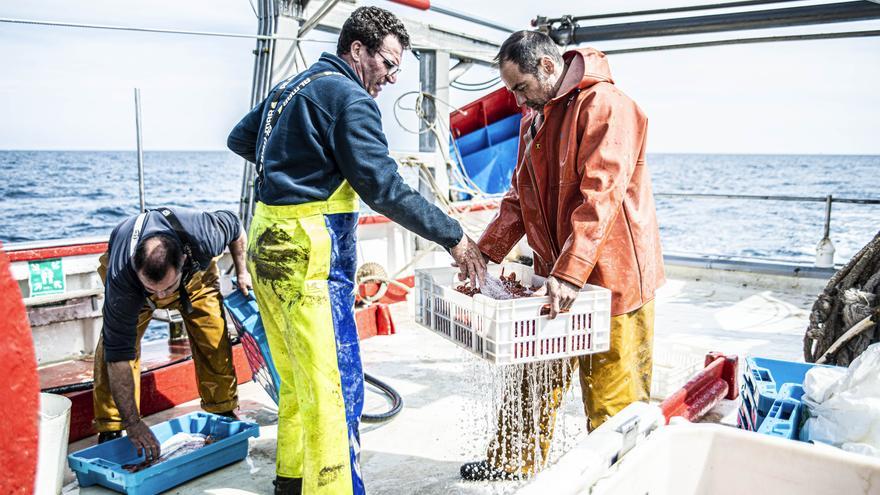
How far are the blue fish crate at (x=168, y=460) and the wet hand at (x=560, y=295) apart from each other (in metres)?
1.87

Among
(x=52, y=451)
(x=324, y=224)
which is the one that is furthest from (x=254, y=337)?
(x=324, y=224)

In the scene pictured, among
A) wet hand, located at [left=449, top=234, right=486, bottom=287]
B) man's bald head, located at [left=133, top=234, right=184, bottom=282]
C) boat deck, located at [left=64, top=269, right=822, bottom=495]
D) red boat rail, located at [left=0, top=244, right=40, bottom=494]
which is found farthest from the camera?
boat deck, located at [left=64, top=269, right=822, bottom=495]

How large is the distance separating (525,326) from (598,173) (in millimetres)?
624

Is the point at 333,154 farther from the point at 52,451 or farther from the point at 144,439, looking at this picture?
the point at 144,439

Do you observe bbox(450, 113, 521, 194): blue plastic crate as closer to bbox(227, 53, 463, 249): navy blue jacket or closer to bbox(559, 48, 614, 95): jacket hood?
bbox(559, 48, 614, 95): jacket hood

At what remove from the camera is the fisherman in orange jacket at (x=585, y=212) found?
2439mm

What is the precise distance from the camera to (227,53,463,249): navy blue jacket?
2.38 meters

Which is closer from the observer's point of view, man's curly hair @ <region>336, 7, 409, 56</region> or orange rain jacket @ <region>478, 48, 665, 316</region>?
orange rain jacket @ <region>478, 48, 665, 316</region>

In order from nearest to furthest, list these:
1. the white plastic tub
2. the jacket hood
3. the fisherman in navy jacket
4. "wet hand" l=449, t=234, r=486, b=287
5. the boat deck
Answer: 1. the white plastic tub
2. the fisherman in navy jacket
3. the jacket hood
4. "wet hand" l=449, t=234, r=486, b=287
5. the boat deck

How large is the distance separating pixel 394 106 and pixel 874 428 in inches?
219

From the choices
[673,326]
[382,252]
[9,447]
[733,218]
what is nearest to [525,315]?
[9,447]

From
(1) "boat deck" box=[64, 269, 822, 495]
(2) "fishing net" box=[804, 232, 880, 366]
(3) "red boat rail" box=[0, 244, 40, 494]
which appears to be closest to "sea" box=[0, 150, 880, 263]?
(1) "boat deck" box=[64, 269, 822, 495]

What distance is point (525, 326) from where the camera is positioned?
235cm

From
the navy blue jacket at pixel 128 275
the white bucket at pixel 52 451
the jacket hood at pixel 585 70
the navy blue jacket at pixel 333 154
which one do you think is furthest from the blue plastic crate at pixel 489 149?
the white bucket at pixel 52 451
